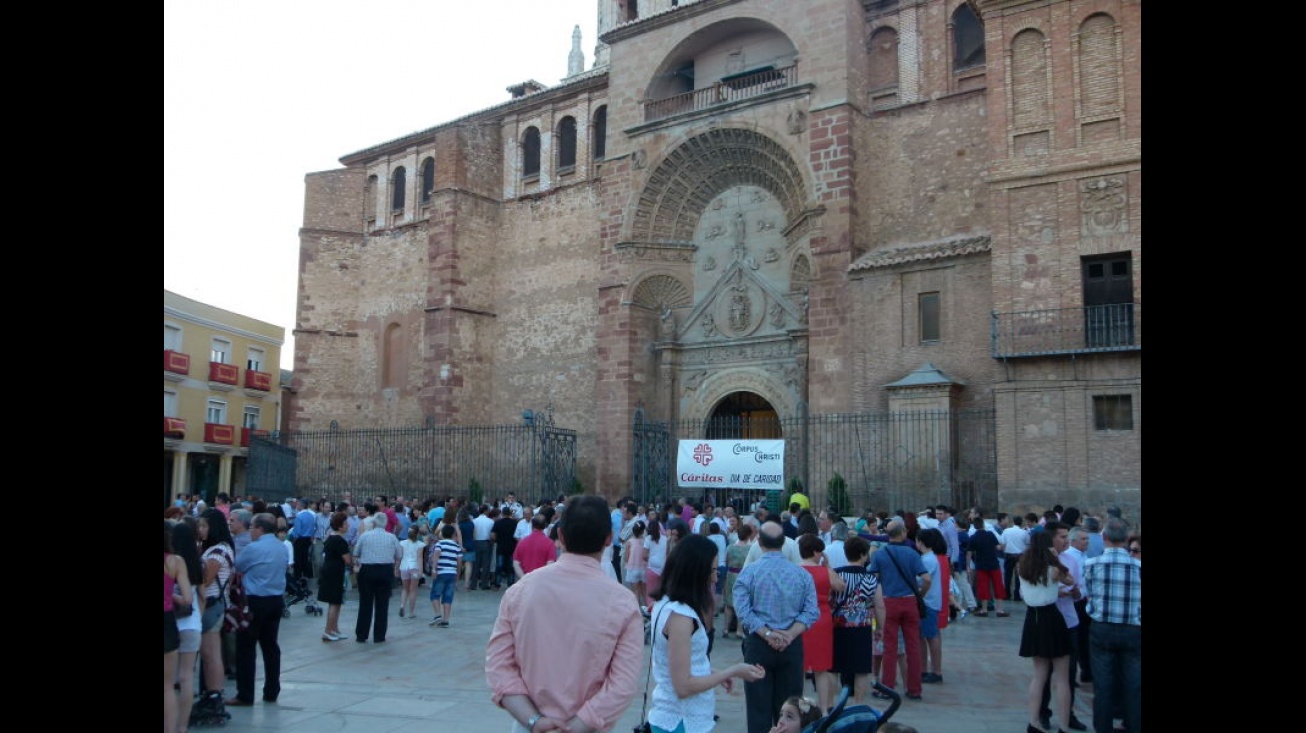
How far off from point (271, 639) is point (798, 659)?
4.55 metres

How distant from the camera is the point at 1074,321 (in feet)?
55.9

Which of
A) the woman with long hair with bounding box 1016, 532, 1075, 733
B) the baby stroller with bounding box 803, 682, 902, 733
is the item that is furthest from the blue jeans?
the baby stroller with bounding box 803, 682, 902, 733

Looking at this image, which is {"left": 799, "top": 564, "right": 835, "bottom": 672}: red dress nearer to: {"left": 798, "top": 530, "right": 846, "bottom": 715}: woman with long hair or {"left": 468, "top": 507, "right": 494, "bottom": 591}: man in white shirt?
{"left": 798, "top": 530, "right": 846, "bottom": 715}: woman with long hair

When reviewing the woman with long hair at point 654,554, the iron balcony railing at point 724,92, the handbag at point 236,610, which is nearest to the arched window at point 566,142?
the iron balcony railing at point 724,92

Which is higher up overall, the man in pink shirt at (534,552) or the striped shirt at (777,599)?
the striped shirt at (777,599)

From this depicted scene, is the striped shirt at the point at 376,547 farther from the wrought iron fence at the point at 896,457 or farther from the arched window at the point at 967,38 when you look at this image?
the arched window at the point at 967,38

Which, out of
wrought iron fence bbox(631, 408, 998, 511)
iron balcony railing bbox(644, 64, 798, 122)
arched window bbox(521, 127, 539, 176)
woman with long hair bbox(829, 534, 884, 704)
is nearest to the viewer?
woman with long hair bbox(829, 534, 884, 704)

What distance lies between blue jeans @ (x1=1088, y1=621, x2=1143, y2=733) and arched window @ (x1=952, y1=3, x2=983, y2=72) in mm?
17788

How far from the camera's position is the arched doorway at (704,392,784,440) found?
917 inches

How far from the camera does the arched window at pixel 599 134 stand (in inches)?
1080

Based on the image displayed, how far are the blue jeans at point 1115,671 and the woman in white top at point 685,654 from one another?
298 centimetres
